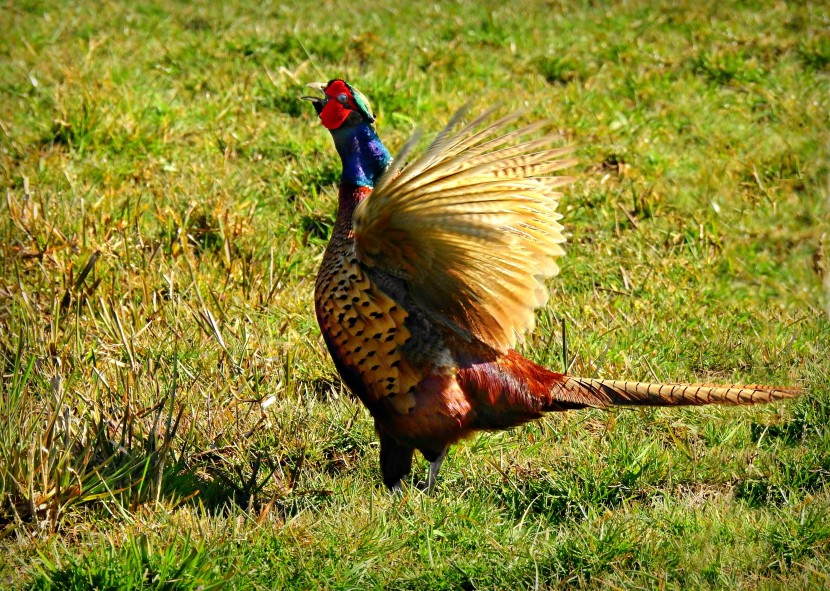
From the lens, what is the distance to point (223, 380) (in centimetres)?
331

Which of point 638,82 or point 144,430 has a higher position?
point 638,82

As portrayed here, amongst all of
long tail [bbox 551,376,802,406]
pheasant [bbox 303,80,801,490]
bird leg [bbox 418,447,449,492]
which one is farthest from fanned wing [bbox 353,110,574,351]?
bird leg [bbox 418,447,449,492]

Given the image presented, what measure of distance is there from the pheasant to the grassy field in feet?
0.80

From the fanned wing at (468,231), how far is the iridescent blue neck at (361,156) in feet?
1.15

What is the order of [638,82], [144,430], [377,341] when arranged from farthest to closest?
1. [638,82]
2. [144,430]
3. [377,341]

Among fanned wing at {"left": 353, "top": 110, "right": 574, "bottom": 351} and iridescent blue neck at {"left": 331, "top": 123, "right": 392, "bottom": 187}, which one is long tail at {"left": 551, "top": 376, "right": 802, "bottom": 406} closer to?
fanned wing at {"left": 353, "top": 110, "right": 574, "bottom": 351}

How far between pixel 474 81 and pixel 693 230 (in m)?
1.67

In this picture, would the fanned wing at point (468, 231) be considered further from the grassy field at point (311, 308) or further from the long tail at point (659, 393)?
the grassy field at point (311, 308)

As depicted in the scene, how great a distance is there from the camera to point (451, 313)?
2.77 m

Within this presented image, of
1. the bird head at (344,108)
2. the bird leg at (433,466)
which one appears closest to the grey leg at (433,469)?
the bird leg at (433,466)

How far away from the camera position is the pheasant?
8.36ft

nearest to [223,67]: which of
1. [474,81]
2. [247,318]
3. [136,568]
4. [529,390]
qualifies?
[474,81]

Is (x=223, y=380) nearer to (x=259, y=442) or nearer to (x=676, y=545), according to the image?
(x=259, y=442)

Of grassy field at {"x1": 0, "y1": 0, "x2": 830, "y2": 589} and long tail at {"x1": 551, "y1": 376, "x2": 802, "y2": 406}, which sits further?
long tail at {"x1": 551, "y1": 376, "x2": 802, "y2": 406}
